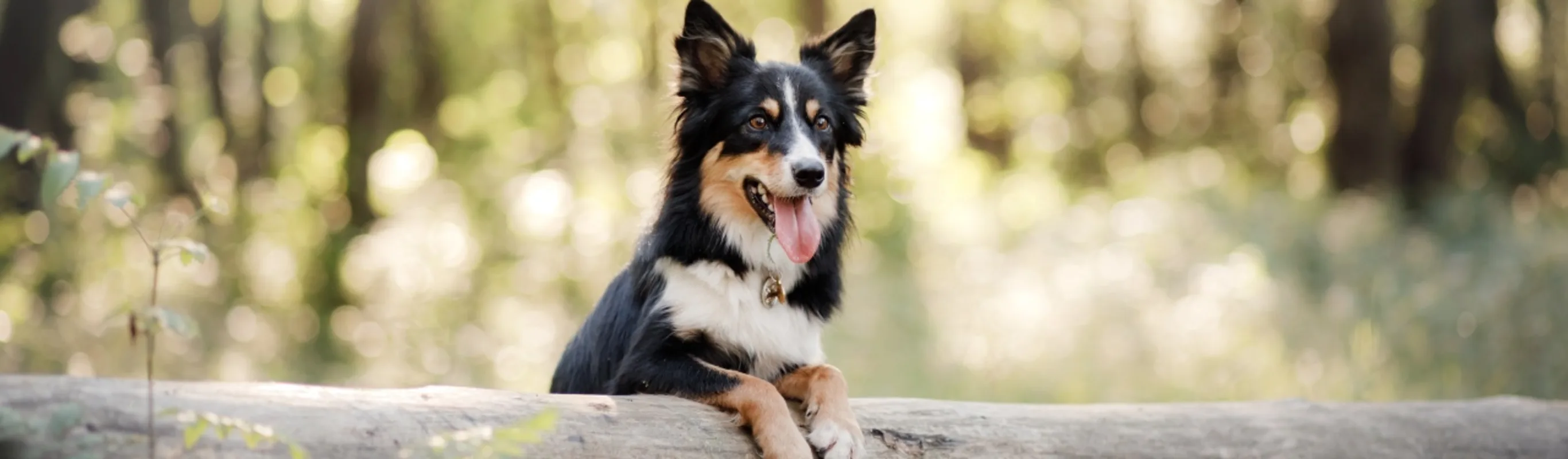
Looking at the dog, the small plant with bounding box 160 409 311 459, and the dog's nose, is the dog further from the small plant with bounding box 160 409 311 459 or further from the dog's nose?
the small plant with bounding box 160 409 311 459

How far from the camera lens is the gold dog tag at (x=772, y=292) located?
3.73 metres

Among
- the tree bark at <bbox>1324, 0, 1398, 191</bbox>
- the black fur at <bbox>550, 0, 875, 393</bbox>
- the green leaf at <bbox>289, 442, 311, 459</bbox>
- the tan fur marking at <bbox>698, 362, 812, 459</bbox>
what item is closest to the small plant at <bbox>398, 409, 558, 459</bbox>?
the green leaf at <bbox>289, 442, 311, 459</bbox>

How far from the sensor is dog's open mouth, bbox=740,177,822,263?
3.70 metres

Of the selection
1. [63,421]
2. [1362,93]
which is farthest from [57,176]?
[1362,93]

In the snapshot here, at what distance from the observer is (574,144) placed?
1181cm

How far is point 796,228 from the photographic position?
372 centimetres

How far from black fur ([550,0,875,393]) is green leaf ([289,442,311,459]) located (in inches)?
44.2

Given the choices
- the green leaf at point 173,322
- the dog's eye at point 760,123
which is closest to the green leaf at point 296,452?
the green leaf at point 173,322

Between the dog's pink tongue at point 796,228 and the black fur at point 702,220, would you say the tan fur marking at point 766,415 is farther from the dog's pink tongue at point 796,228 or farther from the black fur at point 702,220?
the dog's pink tongue at point 796,228

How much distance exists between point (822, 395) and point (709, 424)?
13.6 inches

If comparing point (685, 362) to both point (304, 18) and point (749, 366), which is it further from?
point (304, 18)

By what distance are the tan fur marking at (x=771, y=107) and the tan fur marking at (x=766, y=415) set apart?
880 millimetres

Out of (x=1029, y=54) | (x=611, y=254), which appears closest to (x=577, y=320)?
(x=611, y=254)

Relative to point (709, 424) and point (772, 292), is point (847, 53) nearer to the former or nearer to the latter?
point (772, 292)
